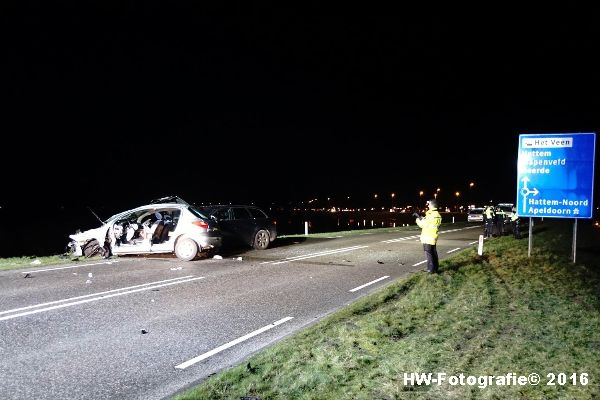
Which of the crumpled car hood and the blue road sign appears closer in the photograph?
the blue road sign

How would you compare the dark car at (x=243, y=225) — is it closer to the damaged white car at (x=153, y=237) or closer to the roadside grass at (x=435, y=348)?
the damaged white car at (x=153, y=237)

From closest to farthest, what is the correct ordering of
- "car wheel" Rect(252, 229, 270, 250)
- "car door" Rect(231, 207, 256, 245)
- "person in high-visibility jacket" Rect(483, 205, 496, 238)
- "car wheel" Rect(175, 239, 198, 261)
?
"car wheel" Rect(175, 239, 198, 261), "car door" Rect(231, 207, 256, 245), "car wheel" Rect(252, 229, 270, 250), "person in high-visibility jacket" Rect(483, 205, 496, 238)

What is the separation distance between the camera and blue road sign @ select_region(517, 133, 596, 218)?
43.2ft

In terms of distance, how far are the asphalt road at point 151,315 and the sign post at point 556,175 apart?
434 cm

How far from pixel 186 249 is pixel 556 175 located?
11512mm

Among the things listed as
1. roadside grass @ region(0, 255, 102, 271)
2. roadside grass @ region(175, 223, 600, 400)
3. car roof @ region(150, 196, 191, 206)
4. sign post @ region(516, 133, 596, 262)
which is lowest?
roadside grass @ region(0, 255, 102, 271)

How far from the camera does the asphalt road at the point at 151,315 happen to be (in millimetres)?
4805

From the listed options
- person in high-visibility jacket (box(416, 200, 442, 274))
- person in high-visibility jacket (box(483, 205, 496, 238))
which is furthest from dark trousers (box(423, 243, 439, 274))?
person in high-visibility jacket (box(483, 205, 496, 238))

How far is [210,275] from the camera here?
36.6 feet

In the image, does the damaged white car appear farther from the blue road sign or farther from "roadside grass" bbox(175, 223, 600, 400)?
the blue road sign

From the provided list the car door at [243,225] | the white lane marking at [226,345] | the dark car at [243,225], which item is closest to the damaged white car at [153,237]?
the dark car at [243,225]

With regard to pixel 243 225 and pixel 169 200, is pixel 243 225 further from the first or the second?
pixel 169 200

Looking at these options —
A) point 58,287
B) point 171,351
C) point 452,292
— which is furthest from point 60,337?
point 452,292

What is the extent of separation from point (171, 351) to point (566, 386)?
437 centimetres
